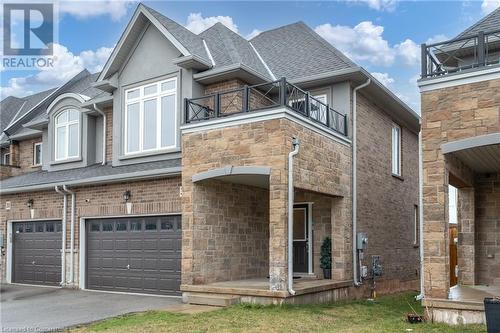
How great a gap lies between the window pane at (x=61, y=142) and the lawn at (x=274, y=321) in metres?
9.95

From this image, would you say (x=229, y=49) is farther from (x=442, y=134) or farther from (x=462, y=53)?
(x=442, y=134)

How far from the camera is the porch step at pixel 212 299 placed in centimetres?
1125

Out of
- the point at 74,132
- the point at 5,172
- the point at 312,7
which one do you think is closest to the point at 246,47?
the point at 312,7

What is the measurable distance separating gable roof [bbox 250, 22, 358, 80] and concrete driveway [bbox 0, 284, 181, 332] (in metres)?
7.63

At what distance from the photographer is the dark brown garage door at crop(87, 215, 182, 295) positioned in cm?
1427

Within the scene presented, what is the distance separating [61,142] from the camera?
19.0 meters

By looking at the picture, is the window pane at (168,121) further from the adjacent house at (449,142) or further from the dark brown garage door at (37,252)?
the adjacent house at (449,142)

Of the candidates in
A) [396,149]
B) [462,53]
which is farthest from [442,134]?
[396,149]

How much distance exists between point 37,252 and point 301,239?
950 cm

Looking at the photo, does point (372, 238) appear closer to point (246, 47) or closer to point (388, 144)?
point (388, 144)

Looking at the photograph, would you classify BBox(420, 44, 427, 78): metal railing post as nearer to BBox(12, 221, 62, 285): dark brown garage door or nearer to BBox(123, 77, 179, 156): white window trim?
BBox(123, 77, 179, 156): white window trim

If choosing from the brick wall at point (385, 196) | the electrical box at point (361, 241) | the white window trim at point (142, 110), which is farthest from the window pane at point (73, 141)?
the electrical box at point (361, 241)

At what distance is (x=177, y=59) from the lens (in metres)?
14.4

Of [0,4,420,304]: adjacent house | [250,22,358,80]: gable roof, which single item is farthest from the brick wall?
[250,22,358,80]: gable roof
